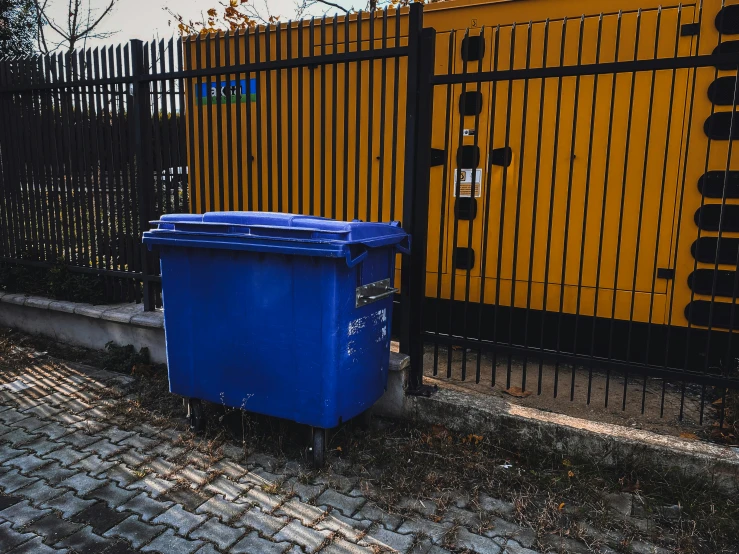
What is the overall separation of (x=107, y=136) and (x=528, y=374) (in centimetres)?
419

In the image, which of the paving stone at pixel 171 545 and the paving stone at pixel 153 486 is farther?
the paving stone at pixel 153 486

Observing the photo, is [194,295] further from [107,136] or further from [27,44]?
[27,44]

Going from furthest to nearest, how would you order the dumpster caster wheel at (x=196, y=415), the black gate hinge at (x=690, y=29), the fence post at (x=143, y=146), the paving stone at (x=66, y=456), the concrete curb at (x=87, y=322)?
the concrete curb at (x=87, y=322)
the fence post at (x=143, y=146)
the black gate hinge at (x=690, y=29)
the dumpster caster wheel at (x=196, y=415)
the paving stone at (x=66, y=456)

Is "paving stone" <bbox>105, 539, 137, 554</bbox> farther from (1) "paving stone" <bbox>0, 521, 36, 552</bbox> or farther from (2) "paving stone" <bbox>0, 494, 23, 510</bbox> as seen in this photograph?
(2) "paving stone" <bbox>0, 494, 23, 510</bbox>

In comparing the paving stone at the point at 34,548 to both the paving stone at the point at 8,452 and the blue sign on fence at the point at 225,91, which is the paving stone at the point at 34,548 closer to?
the paving stone at the point at 8,452

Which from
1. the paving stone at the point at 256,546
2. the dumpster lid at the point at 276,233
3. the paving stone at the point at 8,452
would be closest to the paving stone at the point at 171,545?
the paving stone at the point at 256,546

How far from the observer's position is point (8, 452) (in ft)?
11.0

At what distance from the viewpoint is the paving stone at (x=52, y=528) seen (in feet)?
8.36

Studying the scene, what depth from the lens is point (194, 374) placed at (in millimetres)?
3508

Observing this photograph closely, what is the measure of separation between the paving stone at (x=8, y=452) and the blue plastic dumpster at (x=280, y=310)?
94 centimetres

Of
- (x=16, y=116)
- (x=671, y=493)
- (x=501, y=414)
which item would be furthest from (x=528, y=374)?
(x=16, y=116)

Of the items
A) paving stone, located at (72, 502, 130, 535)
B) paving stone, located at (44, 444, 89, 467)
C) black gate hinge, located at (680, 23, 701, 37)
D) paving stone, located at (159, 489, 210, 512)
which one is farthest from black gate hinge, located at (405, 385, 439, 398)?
black gate hinge, located at (680, 23, 701, 37)

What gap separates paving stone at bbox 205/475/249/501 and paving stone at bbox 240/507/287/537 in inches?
7.3

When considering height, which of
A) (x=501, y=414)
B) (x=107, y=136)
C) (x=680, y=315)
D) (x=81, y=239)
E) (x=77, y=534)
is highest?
(x=107, y=136)
